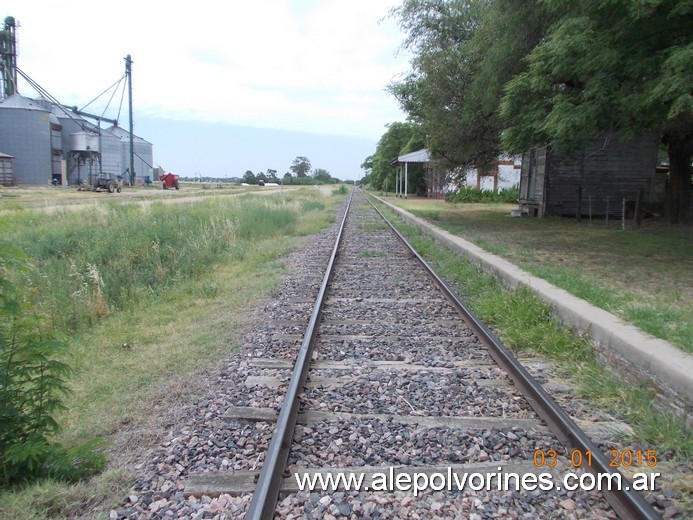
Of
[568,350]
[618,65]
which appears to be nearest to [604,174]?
[618,65]

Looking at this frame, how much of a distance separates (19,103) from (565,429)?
7229 cm

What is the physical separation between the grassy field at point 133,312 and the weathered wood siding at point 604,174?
34.4ft

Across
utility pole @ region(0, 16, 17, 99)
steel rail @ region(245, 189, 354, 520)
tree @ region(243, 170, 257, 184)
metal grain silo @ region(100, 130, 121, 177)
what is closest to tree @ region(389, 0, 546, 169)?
steel rail @ region(245, 189, 354, 520)

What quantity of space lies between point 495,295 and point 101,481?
18.2 ft

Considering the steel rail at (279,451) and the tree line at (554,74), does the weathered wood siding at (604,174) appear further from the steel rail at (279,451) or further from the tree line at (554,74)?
the steel rail at (279,451)

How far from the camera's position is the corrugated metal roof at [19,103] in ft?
196

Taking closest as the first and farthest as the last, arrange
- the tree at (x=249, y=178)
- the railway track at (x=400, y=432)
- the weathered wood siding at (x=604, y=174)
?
the railway track at (x=400, y=432)
the weathered wood siding at (x=604, y=174)
the tree at (x=249, y=178)

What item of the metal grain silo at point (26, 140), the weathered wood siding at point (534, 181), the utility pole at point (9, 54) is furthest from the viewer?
the utility pole at point (9, 54)

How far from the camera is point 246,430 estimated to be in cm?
363

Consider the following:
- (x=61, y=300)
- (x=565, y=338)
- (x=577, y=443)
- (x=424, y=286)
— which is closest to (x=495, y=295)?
(x=424, y=286)

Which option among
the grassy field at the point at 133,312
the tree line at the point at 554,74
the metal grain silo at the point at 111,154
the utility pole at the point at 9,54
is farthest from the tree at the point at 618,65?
the utility pole at the point at 9,54

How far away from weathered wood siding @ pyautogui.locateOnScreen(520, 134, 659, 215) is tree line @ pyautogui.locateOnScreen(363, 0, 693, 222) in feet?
8.18

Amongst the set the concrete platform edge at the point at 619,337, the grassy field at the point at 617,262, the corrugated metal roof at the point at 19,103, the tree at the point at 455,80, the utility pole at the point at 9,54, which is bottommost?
the concrete platform edge at the point at 619,337

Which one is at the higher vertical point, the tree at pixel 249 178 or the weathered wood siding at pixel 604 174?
the tree at pixel 249 178
